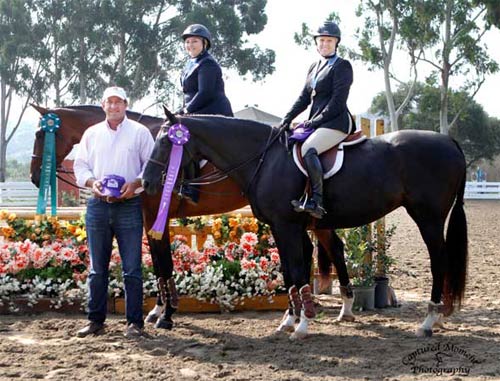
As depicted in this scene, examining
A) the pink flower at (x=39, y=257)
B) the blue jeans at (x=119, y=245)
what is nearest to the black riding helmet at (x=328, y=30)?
the blue jeans at (x=119, y=245)

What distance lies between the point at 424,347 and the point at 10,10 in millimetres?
39559

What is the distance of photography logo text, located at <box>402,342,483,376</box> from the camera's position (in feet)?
16.5

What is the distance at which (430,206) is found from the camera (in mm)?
6613

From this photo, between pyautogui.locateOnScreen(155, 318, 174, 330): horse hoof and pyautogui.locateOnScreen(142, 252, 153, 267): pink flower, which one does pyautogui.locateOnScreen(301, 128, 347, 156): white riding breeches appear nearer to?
pyautogui.locateOnScreen(155, 318, 174, 330): horse hoof

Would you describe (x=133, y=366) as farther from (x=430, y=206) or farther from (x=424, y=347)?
(x=430, y=206)

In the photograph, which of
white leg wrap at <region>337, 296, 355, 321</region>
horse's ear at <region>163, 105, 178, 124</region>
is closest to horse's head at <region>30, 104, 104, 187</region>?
horse's ear at <region>163, 105, 178, 124</region>

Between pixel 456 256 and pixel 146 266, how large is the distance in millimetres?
3299

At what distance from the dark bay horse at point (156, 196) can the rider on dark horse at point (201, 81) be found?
0.88ft

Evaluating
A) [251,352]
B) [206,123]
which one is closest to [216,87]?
[206,123]

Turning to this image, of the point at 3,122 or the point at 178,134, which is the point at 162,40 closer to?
the point at 3,122

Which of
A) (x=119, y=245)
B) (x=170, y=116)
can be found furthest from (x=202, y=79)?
(x=119, y=245)

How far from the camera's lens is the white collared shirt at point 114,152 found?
6.17 meters

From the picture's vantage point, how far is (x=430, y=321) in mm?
6484

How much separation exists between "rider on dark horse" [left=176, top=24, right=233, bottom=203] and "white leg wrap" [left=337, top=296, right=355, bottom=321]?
190 centimetres
